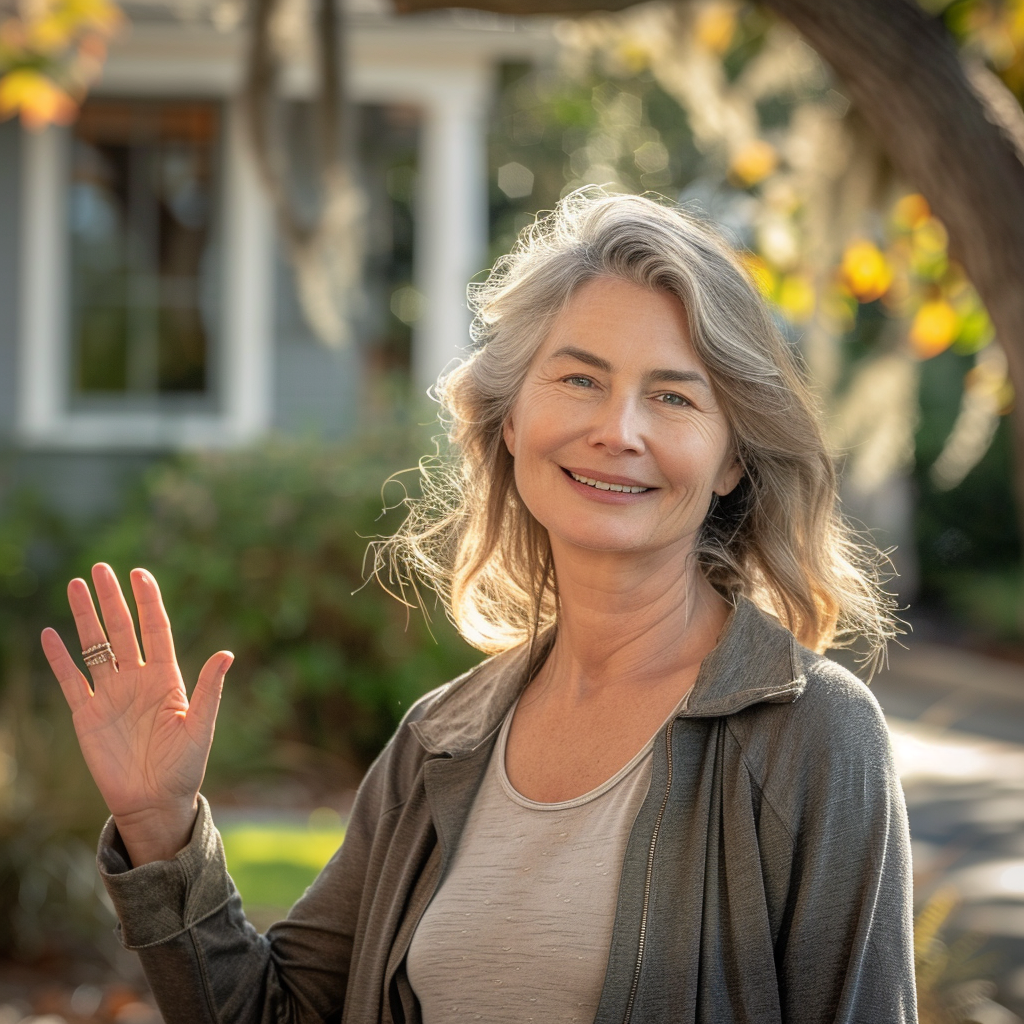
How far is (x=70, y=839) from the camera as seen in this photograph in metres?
4.32

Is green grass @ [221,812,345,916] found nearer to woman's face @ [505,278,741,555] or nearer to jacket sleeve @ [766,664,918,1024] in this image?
woman's face @ [505,278,741,555]

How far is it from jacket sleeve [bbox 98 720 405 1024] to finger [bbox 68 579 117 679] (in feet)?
0.79

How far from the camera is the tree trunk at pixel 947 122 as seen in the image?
2375 millimetres

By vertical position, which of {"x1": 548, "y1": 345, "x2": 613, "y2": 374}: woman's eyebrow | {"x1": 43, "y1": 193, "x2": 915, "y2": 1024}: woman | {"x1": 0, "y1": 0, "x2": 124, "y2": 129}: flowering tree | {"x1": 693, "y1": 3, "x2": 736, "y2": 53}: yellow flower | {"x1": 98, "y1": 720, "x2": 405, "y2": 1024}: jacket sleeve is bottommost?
{"x1": 98, "y1": 720, "x2": 405, "y2": 1024}: jacket sleeve

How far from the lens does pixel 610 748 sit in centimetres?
202

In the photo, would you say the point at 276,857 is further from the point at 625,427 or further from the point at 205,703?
the point at 625,427

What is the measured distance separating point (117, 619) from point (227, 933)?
517 mm

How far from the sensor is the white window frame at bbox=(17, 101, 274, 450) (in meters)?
8.49

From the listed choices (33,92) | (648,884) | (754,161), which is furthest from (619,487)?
(33,92)

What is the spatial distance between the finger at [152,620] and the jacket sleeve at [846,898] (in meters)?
1.00

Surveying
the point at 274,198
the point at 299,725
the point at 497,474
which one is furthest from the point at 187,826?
the point at 299,725

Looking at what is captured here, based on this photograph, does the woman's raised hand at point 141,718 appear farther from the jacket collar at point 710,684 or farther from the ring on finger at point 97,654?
the jacket collar at point 710,684

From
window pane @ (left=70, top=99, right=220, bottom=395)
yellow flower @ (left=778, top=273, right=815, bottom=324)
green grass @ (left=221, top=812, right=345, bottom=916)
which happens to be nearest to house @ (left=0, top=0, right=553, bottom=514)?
window pane @ (left=70, top=99, right=220, bottom=395)

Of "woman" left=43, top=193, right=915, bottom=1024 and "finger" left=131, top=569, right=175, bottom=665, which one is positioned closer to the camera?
"woman" left=43, top=193, right=915, bottom=1024
